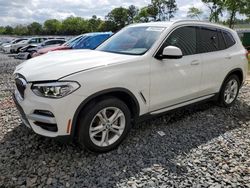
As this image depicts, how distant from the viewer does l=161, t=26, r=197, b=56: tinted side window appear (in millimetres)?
4234

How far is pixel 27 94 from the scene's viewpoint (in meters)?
3.24

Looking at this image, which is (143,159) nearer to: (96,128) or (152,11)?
(96,128)

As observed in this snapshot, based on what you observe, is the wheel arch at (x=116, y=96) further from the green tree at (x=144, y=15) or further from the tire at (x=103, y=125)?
the green tree at (x=144, y=15)

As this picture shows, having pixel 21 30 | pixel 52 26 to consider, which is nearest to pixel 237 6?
pixel 21 30

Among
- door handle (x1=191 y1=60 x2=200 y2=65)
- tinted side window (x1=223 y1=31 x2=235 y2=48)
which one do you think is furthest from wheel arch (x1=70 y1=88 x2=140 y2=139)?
tinted side window (x1=223 y1=31 x2=235 y2=48)

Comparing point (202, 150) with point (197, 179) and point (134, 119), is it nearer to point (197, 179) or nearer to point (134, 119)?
point (197, 179)

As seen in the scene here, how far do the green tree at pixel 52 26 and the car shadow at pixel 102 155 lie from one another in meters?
95.2

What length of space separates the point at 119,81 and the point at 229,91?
121 inches

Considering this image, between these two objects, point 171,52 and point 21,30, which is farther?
point 21,30

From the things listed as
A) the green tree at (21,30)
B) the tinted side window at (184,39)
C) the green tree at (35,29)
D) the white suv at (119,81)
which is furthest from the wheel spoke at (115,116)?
the green tree at (21,30)

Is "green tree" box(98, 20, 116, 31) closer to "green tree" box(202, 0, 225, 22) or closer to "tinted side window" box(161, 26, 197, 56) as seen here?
"green tree" box(202, 0, 225, 22)

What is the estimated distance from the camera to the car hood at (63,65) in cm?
320

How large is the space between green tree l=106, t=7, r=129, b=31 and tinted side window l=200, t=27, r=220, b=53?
230 ft

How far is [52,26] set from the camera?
103875mm
